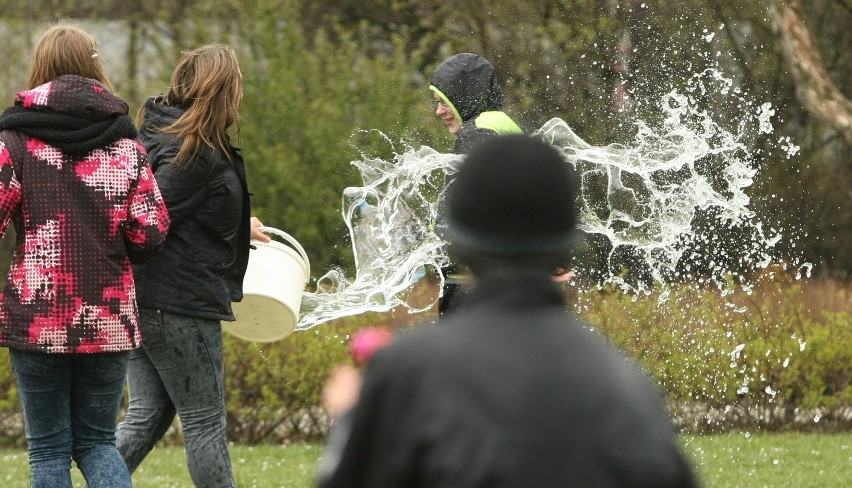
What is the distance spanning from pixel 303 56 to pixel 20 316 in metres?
8.90

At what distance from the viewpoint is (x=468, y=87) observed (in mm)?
4348

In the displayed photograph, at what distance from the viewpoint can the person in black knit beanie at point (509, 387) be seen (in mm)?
1605

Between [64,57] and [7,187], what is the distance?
44 centimetres

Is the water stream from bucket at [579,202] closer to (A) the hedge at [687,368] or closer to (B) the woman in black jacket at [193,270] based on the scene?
(A) the hedge at [687,368]

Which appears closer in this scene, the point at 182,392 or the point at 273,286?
the point at 182,392

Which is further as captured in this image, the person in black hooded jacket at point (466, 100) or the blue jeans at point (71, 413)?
the person in black hooded jacket at point (466, 100)

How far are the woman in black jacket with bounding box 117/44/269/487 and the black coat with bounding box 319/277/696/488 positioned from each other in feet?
7.78

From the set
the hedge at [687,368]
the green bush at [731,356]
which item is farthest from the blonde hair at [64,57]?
the green bush at [731,356]

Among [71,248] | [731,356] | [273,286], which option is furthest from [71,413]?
[731,356]

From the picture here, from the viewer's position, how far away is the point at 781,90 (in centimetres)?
1216

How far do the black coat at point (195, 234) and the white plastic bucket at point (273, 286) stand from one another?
0.18 metres

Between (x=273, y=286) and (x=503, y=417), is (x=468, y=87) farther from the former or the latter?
(x=503, y=417)

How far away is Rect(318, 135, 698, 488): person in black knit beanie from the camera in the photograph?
1.61 meters

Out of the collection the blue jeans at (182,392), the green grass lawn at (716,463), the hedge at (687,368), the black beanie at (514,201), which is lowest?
the green grass lawn at (716,463)
